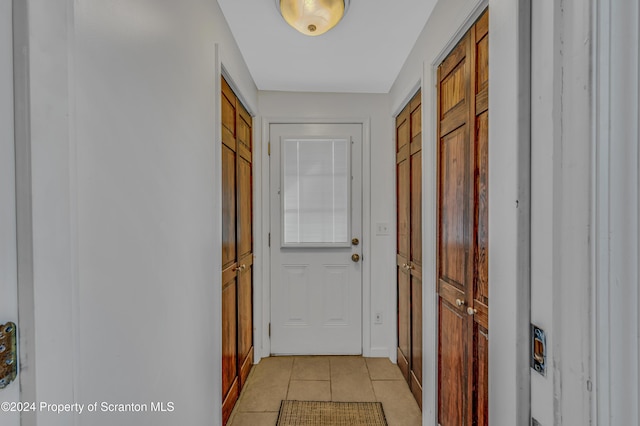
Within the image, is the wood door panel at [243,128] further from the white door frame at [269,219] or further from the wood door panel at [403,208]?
the wood door panel at [403,208]

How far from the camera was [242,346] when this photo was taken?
2.30 m

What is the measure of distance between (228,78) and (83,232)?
147 cm

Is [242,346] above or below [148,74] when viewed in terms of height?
below

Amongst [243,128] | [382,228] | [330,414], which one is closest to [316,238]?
[382,228]

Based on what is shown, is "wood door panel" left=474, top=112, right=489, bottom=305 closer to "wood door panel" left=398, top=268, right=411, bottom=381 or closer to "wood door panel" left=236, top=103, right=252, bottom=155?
"wood door panel" left=398, top=268, right=411, bottom=381

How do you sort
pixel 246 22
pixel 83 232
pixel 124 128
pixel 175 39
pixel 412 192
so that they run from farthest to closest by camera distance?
pixel 412 192 → pixel 246 22 → pixel 175 39 → pixel 124 128 → pixel 83 232

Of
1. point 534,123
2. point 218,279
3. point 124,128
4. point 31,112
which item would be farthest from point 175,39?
point 534,123

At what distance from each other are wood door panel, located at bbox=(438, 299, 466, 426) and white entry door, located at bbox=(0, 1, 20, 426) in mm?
1428

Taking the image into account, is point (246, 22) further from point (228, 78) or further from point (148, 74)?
point (148, 74)

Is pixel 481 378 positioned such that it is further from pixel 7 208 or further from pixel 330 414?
pixel 7 208

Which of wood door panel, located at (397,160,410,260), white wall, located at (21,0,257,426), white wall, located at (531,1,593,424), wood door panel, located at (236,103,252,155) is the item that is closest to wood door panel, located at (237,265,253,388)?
white wall, located at (21,0,257,426)

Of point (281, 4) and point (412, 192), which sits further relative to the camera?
point (412, 192)

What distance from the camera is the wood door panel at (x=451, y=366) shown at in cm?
139

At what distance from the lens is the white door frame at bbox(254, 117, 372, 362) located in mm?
2715
